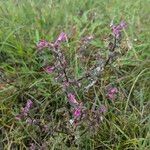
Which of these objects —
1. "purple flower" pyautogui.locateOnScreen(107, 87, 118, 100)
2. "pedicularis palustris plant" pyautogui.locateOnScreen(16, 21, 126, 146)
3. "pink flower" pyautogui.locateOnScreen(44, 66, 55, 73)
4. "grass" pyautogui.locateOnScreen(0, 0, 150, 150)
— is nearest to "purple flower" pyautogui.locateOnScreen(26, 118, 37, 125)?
"pedicularis palustris plant" pyautogui.locateOnScreen(16, 21, 126, 146)

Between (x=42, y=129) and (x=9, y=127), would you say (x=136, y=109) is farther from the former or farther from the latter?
(x=9, y=127)

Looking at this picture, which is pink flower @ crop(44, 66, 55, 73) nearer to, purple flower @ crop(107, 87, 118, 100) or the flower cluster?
the flower cluster

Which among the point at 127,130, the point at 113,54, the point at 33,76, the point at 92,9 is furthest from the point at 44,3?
the point at 127,130

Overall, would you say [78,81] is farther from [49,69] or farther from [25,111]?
[25,111]

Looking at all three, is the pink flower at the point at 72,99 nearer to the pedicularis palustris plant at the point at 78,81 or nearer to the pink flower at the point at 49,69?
the pedicularis palustris plant at the point at 78,81

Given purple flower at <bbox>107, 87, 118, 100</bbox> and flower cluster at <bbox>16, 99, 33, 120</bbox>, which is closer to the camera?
flower cluster at <bbox>16, 99, 33, 120</bbox>
